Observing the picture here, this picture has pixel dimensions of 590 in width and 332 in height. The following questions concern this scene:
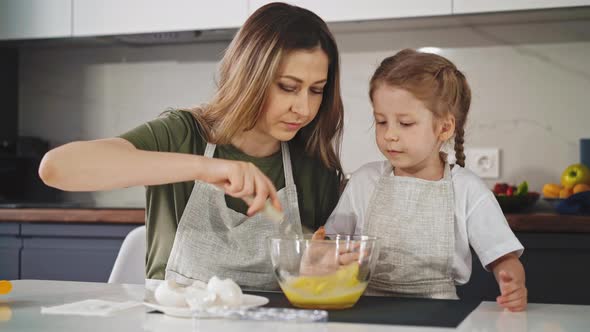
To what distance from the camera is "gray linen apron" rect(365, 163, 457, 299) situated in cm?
136

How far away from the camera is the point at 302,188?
1604 millimetres

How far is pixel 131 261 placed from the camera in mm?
1666

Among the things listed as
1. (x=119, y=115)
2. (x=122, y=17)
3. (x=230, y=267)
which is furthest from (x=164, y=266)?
(x=119, y=115)

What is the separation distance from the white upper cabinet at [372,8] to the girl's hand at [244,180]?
1456 millimetres

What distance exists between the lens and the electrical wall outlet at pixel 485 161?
8.60 ft

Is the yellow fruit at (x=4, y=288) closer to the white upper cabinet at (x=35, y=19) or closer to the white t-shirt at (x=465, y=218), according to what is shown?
the white t-shirt at (x=465, y=218)

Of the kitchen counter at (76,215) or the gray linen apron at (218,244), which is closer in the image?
the gray linen apron at (218,244)

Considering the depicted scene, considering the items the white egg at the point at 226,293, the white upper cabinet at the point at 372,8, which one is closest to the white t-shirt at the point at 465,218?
the white egg at the point at 226,293

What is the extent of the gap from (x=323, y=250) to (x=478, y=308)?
10.0 inches

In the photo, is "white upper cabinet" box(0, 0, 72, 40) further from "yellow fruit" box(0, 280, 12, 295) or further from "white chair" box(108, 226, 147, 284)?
"yellow fruit" box(0, 280, 12, 295)

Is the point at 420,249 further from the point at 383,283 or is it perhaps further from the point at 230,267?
the point at 230,267

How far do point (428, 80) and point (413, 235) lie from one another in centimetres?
31

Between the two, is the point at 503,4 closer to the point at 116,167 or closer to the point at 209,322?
the point at 116,167

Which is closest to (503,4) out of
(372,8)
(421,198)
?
(372,8)
